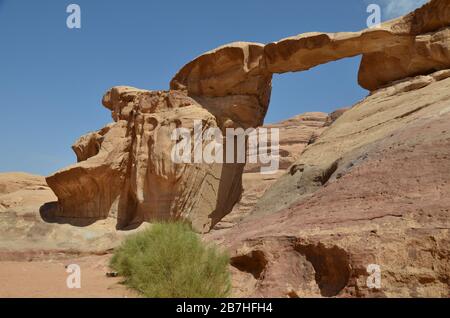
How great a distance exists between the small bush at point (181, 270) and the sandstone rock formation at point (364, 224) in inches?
19.4

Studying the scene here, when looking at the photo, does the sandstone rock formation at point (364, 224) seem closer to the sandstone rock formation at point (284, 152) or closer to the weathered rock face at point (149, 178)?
the weathered rock face at point (149, 178)

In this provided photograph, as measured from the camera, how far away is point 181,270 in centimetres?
599

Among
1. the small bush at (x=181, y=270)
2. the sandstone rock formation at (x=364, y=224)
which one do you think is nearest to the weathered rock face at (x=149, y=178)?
the sandstone rock formation at (x=364, y=224)

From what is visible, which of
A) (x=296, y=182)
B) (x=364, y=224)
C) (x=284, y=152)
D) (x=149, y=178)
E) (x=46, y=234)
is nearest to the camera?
(x=364, y=224)

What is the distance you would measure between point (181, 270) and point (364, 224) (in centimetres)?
247

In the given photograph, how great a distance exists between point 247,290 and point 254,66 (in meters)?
10.4

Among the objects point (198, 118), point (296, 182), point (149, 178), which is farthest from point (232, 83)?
point (296, 182)

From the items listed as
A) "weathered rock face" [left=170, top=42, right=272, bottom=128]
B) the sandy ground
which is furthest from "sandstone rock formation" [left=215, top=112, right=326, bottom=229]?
the sandy ground

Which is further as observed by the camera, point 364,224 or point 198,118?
point 198,118

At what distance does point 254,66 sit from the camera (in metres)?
15.4

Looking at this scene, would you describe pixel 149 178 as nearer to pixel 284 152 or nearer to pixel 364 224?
pixel 364 224
